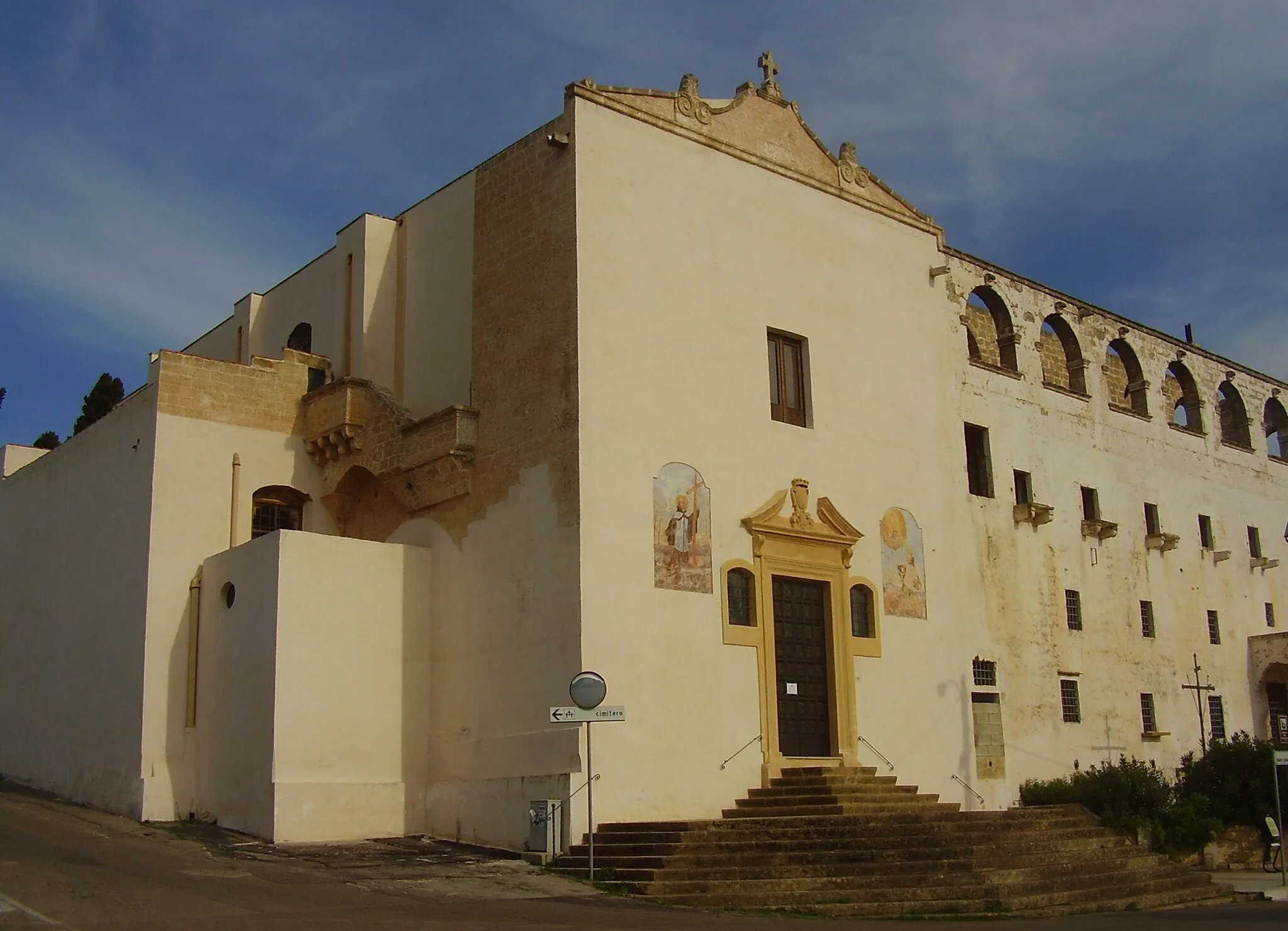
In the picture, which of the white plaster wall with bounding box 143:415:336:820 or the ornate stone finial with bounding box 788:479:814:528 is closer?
the white plaster wall with bounding box 143:415:336:820

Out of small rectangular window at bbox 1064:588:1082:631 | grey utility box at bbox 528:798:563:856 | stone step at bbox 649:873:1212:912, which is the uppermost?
small rectangular window at bbox 1064:588:1082:631

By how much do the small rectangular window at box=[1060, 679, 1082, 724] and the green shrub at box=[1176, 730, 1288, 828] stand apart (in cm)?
227

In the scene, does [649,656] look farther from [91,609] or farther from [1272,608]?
[1272,608]

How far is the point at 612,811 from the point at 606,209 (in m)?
8.71

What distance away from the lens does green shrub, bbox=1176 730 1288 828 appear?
81.0 ft

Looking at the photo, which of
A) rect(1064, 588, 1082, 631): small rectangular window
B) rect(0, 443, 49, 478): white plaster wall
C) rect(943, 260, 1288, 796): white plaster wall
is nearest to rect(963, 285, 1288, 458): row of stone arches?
rect(943, 260, 1288, 796): white plaster wall

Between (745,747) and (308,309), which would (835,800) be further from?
(308,309)

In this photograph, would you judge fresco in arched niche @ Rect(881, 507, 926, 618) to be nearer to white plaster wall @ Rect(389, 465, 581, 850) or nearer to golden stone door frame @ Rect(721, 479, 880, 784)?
golden stone door frame @ Rect(721, 479, 880, 784)

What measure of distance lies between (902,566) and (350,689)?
952cm

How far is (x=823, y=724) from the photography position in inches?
840

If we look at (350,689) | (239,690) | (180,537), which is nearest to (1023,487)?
(350,689)

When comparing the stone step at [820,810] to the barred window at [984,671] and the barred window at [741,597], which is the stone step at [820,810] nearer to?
the barred window at [741,597]

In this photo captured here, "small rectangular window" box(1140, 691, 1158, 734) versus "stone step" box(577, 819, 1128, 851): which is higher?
"small rectangular window" box(1140, 691, 1158, 734)

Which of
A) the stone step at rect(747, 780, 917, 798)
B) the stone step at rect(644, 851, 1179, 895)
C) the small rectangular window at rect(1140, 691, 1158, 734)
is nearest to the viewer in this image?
the stone step at rect(644, 851, 1179, 895)
